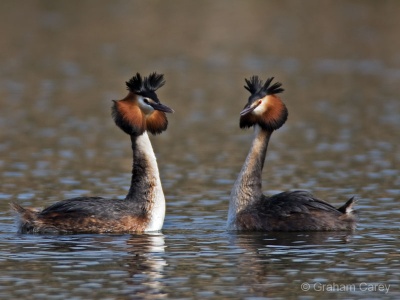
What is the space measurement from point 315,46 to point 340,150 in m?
22.5

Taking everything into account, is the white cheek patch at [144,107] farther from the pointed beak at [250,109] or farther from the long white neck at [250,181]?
the long white neck at [250,181]

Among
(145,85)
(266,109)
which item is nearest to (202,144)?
(266,109)

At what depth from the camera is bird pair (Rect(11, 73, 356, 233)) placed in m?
16.6

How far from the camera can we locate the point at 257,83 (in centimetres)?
1770

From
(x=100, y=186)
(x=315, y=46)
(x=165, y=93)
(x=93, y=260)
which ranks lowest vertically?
(x=93, y=260)

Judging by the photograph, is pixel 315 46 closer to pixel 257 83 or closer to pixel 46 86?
pixel 46 86

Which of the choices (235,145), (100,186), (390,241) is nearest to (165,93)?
(235,145)

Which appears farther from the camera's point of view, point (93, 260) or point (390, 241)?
point (390, 241)

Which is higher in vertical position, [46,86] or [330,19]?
[330,19]

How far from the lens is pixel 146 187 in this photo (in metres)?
17.2

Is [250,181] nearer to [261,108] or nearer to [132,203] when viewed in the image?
[261,108]

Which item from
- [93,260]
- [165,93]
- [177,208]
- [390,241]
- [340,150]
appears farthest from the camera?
Result: [165,93]

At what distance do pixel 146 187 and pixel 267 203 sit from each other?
1746 millimetres

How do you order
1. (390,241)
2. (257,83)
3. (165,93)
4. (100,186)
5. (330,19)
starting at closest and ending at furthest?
1. (390,241)
2. (257,83)
3. (100,186)
4. (165,93)
5. (330,19)
